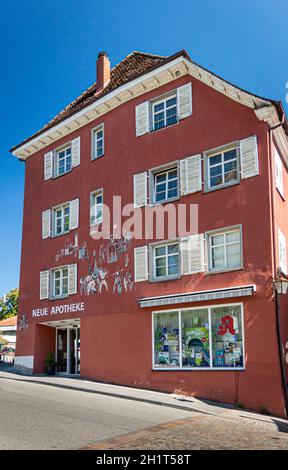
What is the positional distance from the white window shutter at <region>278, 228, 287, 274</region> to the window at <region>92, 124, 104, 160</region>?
856 centimetres

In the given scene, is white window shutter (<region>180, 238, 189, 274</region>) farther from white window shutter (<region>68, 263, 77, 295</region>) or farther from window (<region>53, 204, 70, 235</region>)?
window (<region>53, 204, 70, 235</region>)

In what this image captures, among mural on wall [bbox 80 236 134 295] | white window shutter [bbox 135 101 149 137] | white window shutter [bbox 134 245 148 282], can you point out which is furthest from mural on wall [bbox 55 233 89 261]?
white window shutter [bbox 135 101 149 137]

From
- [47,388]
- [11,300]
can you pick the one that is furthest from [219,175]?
[11,300]

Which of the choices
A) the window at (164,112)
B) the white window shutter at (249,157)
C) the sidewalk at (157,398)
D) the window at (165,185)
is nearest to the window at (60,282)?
the sidewalk at (157,398)

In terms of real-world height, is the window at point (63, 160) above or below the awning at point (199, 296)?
above

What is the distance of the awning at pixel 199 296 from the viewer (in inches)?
623

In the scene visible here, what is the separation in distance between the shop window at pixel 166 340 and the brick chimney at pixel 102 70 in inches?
445

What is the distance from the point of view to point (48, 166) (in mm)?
24750

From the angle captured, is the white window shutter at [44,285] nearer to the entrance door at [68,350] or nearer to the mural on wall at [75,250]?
the mural on wall at [75,250]

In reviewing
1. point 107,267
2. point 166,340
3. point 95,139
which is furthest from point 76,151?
point 166,340

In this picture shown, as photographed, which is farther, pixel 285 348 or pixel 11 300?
pixel 11 300

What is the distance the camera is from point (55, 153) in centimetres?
2466
